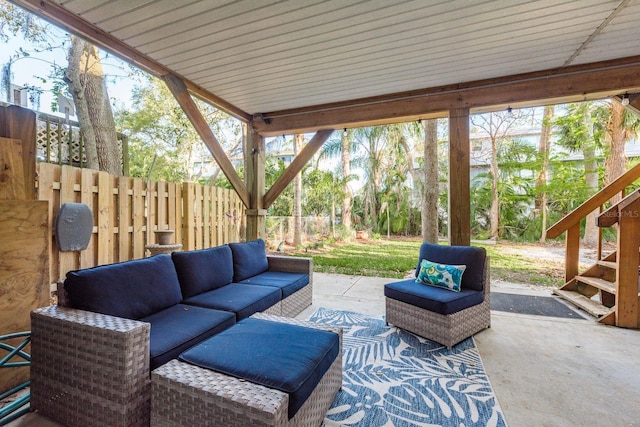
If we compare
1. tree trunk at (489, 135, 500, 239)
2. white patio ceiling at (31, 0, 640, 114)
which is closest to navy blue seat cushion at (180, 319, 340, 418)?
white patio ceiling at (31, 0, 640, 114)

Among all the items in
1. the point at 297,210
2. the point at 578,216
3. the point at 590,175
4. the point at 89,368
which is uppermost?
the point at 590,175

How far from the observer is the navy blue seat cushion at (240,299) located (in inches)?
86.8

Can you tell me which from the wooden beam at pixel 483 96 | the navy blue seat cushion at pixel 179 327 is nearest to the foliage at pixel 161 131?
the wooden beam at pixel 483 96

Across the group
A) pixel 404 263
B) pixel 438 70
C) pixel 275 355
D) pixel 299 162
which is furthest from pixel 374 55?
pixel 404 263

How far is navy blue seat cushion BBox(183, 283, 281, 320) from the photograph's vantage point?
7.23 ft

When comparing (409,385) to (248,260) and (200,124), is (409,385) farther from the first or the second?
(200,124)

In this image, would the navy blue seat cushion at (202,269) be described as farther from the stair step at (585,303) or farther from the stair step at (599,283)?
the stair step at (599,283)

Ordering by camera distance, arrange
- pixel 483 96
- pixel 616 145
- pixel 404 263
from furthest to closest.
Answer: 1. pixel 616 145
2. pixel 404 263
3. pixel 483 96

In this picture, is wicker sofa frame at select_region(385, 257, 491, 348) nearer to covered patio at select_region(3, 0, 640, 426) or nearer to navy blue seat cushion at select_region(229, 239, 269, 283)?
covered patio at select_region(3, 0, 640, 426)

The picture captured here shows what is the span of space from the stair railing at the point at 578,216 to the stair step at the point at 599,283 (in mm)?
243

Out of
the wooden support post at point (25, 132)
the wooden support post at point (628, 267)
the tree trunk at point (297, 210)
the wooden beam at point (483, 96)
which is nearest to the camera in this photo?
the wooden support post at point (25, 132)

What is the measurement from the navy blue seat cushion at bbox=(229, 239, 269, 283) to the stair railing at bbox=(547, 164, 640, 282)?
3818 millimetres

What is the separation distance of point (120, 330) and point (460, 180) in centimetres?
346

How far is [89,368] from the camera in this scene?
1.40 metres
